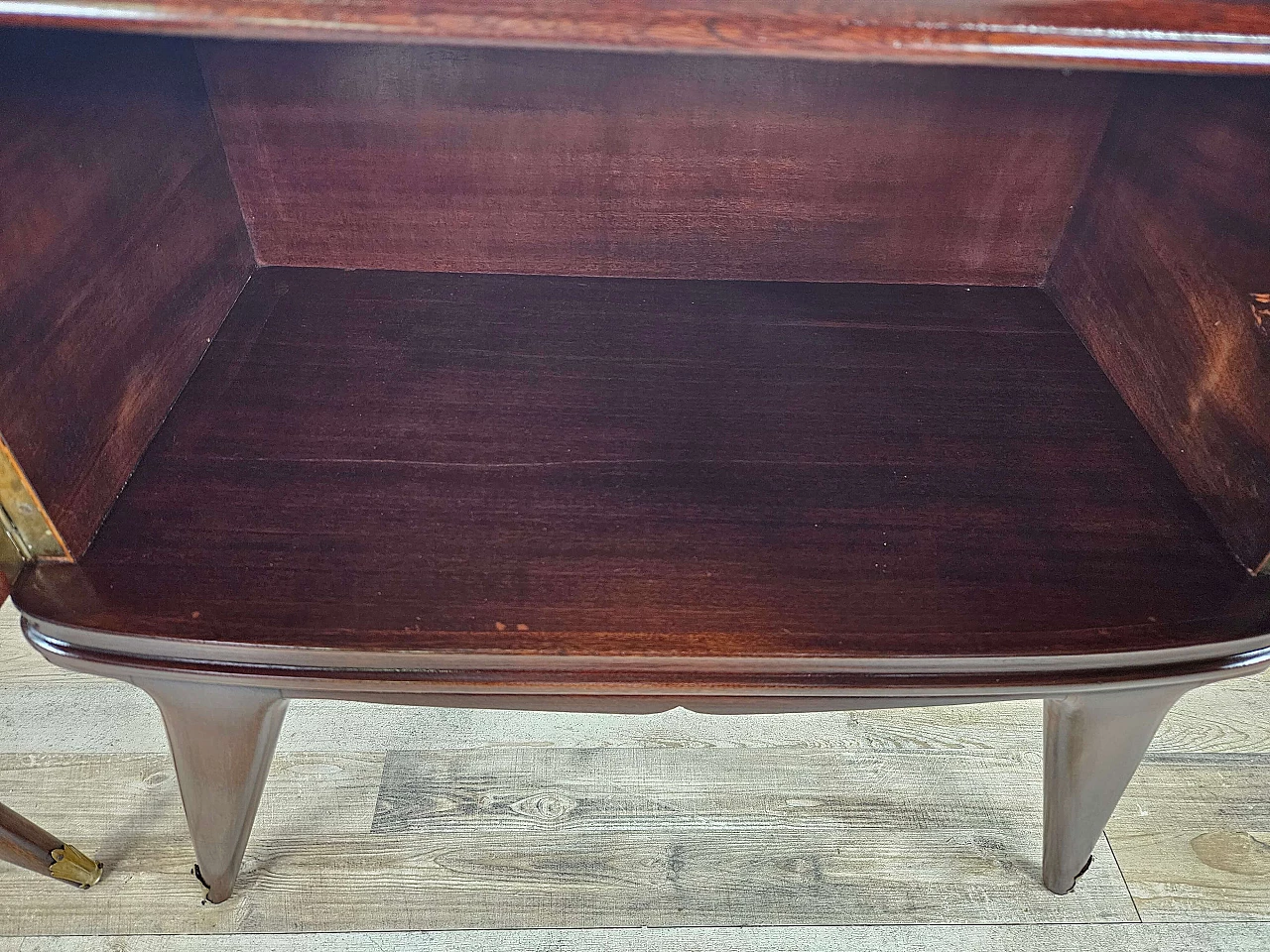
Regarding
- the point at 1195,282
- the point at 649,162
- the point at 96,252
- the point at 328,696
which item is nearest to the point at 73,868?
the point at 328,696

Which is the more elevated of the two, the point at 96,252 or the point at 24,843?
the point at 96,252

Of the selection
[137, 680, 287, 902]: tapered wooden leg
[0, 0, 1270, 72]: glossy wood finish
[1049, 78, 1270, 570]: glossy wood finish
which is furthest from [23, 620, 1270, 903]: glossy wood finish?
[0, 0, 1270, 72]: glossy wood finish

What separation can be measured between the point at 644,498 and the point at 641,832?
364 millimetres

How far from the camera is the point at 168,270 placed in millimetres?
580

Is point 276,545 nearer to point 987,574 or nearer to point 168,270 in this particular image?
point 168,270

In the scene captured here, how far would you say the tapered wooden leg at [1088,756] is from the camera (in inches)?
21.4

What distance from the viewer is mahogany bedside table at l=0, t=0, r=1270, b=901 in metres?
0.45

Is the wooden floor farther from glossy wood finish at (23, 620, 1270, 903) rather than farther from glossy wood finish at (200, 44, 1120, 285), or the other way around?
glossy wood finish at (200, 44, 1120, 285)

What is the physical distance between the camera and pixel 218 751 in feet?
1.82

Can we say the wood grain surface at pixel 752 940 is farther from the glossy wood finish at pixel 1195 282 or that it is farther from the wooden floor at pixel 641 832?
the glossy wood finish at pixel 1195 282

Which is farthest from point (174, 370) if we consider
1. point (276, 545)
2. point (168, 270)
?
point (276, 545)

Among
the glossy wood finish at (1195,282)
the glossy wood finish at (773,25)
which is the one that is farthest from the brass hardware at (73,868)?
the glossy wood finish at (1195,282)

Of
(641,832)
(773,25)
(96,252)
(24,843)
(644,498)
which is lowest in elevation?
(641,832)

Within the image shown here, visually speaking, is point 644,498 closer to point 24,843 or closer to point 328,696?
point 328,696
